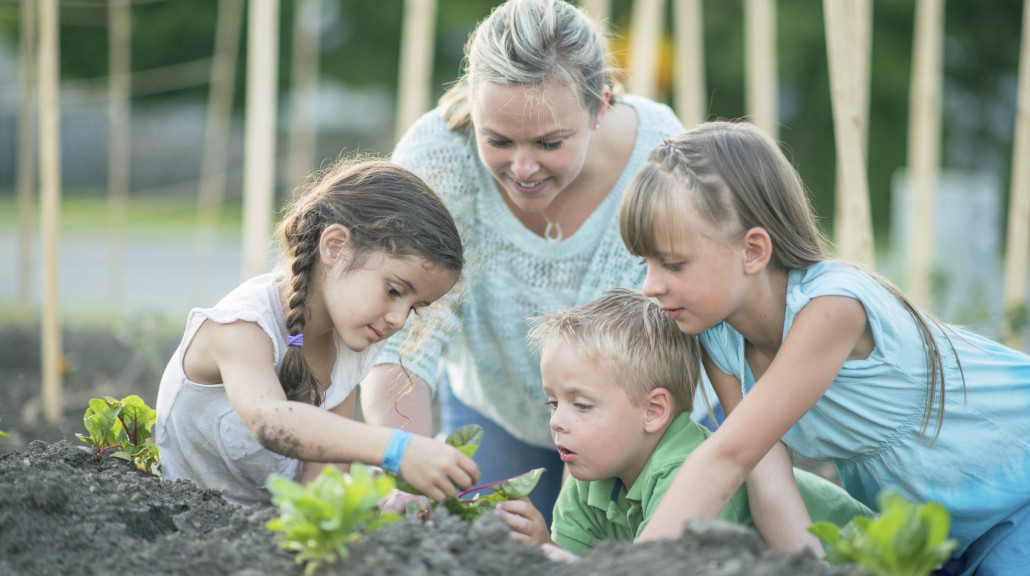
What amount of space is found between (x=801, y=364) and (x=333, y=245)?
100 cm

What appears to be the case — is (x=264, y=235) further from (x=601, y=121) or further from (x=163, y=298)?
(x=163, y=298)

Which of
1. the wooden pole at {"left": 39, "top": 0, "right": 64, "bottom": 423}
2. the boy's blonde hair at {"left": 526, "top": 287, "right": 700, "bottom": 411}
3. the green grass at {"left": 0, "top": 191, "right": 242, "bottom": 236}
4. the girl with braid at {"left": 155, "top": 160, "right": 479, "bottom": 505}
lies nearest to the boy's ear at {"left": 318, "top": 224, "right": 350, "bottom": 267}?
the girl with braid at {"left": 155, "top": 160, "right": 479, "bottom": 505}

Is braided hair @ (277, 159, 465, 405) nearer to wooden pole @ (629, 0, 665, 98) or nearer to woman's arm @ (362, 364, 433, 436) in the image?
woman's arm @ (362, 364, 433, 436)

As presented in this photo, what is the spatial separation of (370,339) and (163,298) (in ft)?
23.9

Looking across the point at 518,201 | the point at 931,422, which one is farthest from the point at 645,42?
the point at 931,422

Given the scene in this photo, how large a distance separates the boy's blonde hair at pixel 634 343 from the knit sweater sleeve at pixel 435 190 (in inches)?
19.6

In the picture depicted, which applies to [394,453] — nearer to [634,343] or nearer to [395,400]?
[634,343]

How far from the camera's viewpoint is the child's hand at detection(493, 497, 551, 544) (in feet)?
6.20

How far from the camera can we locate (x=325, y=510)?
55.3 inches

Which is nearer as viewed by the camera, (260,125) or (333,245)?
(333,245)

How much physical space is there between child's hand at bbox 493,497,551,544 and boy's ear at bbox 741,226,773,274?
2.12 feet

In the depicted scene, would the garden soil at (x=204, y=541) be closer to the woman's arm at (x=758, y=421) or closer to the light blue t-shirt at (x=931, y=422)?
the woman's arm at (x=758, y=421)

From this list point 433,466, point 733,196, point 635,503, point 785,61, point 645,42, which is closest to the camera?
point 433,466

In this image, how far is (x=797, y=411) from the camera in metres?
1.77
